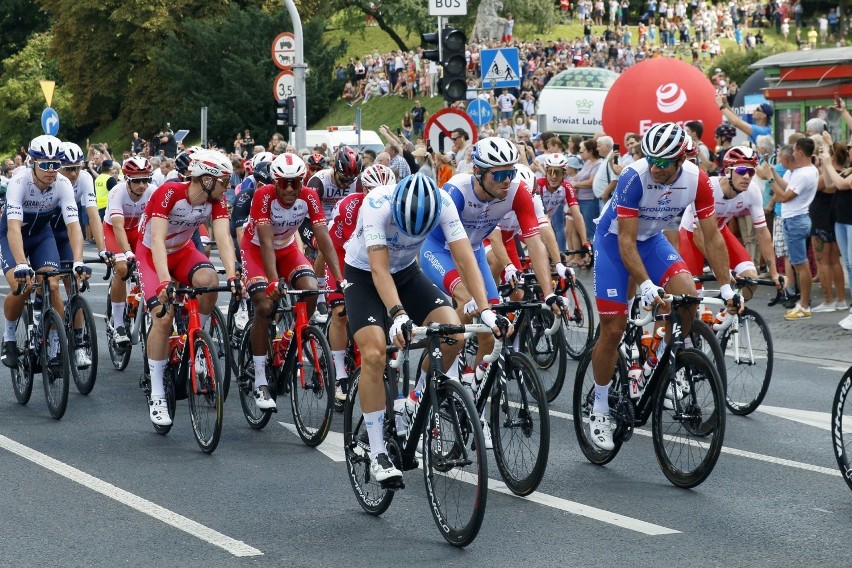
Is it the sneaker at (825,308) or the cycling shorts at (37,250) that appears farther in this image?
the sneaker at (825,308)

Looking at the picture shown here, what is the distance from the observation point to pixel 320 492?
26.3ft

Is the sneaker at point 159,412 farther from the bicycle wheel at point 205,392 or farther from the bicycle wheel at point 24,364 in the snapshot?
the bicycle wheel at point 24,364

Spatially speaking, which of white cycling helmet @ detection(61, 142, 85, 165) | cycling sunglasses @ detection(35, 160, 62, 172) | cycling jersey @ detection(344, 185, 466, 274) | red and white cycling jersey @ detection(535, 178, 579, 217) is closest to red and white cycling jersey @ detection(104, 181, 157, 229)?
white cycling helmet @ detection(61, 142, 85, 165)

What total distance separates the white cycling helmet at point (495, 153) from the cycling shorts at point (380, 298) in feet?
2.56

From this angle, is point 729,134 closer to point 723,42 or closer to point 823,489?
point 823,489

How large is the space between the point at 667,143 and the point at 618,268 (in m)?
0.91

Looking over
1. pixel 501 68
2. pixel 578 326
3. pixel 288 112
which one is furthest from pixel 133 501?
pixel 288 112

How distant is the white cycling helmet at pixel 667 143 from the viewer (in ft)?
27.0

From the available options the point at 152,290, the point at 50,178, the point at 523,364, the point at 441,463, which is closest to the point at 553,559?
the point at 441,463

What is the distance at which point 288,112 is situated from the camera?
82.6ft

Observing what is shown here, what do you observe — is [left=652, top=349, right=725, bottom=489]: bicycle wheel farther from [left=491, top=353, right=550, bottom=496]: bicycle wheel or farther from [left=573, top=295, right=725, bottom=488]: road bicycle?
[left=491, top=353, right=550, bottom=496]: bicycle wheel

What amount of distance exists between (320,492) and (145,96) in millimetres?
59302

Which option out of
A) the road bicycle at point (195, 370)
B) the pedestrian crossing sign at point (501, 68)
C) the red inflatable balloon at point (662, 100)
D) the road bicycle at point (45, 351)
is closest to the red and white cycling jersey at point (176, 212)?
the road bicycle at point (195, 370)

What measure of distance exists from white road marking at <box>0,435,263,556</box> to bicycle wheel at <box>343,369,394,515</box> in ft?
2.79
